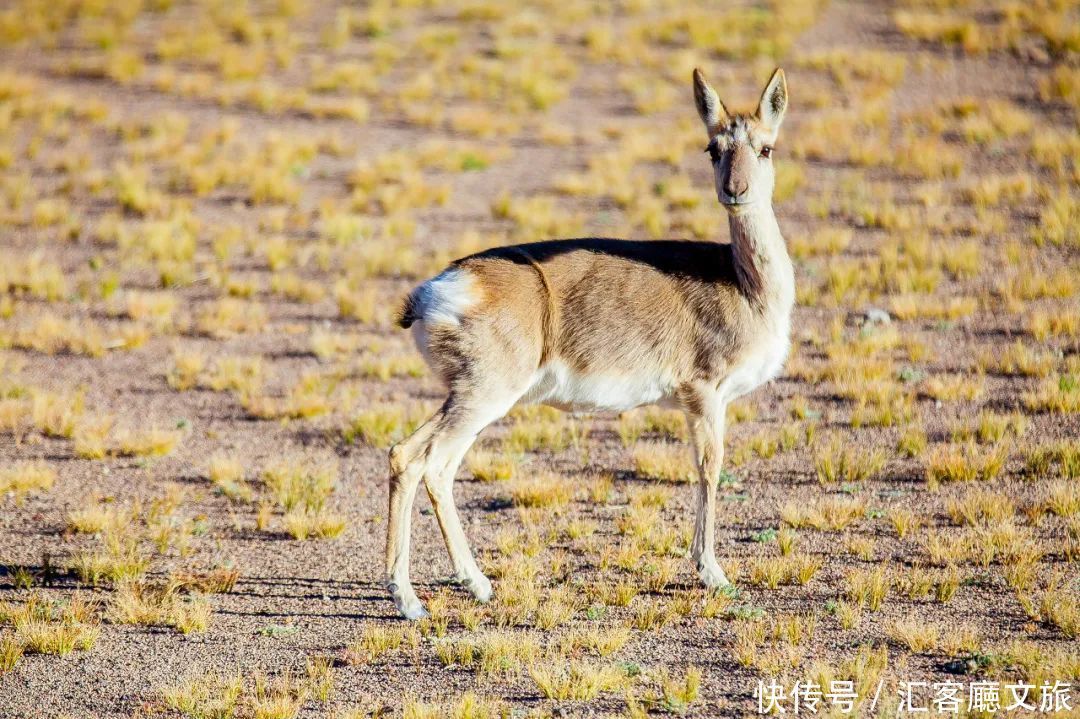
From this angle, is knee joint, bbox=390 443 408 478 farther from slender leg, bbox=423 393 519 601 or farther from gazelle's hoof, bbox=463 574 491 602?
gazelle's hoof, bbox=463 574 491 602

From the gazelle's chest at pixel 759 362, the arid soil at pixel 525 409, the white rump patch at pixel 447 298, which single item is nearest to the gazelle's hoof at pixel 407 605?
the arid soil at pixel 525 409

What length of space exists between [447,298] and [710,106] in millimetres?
2260

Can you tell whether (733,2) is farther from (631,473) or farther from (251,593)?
(251,593)

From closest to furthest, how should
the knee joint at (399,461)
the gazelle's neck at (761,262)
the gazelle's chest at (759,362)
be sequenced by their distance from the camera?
1. the knee joint at (399,461)
2. the gazelle's chest at (759,362)
3. the gazelle's neck at (761,262)

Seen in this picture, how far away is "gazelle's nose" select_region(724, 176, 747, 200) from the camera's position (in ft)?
24.3

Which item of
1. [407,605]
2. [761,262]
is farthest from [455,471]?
[761,262]

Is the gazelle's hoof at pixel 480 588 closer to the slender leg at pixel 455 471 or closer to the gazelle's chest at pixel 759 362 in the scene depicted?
the slender leg at pixel 455 471

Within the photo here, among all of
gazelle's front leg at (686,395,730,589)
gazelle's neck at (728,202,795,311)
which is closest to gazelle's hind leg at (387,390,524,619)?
gazelle's front leg at (686,395,730,589)

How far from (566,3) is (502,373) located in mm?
29013

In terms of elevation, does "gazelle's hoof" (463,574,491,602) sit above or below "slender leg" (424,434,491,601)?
below

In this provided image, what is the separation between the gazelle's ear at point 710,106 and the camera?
765 centimetres

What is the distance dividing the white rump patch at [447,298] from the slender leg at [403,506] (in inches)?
24.1

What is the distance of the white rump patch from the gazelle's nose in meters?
1.76

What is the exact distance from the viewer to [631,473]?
993 cm
